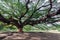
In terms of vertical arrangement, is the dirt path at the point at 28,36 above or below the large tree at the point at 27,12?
below

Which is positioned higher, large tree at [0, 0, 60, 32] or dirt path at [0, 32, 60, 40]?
large tree at [0, 0, 60, 32]

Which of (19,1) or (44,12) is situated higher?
(19,1)

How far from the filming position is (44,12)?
2.41 meters

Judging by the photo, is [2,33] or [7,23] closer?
[7,23]

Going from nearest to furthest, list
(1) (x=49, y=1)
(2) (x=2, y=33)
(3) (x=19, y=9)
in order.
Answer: (1) (x=49, y=1), (3) (x=19, y=9), (2) (x=2, y=33)

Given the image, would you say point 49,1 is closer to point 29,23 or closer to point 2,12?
point 29,23

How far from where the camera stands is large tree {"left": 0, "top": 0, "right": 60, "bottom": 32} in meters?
2.31

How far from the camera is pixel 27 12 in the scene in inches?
94.3

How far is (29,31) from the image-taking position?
9.04 ft

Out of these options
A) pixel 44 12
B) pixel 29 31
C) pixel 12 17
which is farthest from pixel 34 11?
pixel 29 31

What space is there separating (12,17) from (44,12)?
43 cm

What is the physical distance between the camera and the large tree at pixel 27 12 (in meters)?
2.31

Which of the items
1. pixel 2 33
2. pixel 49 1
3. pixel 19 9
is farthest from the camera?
pixel 2 33

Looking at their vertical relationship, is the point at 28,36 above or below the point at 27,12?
below
